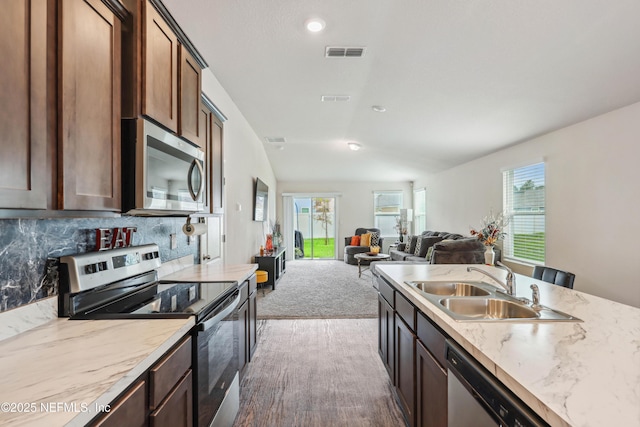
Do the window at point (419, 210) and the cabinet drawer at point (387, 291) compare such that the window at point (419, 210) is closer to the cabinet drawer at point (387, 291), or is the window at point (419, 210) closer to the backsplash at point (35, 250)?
the cabinet drawer at point (387, 291)

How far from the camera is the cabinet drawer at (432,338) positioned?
50.9 inches

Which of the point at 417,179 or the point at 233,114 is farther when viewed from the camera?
the point at 417,179

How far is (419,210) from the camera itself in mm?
8805

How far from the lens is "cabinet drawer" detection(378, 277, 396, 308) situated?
2088 mm

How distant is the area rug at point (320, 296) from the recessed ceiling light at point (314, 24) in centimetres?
325

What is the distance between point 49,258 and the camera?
1.26 metres

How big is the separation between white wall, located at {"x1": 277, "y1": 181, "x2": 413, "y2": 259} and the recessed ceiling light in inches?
272

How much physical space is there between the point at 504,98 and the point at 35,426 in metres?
4.07

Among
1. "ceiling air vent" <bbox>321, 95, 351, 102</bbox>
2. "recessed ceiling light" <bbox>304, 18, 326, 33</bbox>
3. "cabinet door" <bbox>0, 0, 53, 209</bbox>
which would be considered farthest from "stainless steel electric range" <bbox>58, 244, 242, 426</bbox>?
"ceiling air vent" <bbox>321, 95, 351, 102</bbox>

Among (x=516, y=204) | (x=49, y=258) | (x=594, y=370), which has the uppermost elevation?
(x=516, y=204)

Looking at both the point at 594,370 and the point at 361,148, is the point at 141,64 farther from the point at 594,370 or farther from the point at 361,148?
the point at 361,148

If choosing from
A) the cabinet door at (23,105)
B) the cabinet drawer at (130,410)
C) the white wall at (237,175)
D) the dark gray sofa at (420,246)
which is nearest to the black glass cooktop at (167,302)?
the cabinet drawer at (130,410)

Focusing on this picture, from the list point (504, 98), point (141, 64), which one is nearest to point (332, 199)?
point (504, 98)

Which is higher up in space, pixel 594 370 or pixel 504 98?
pixel 504 98
